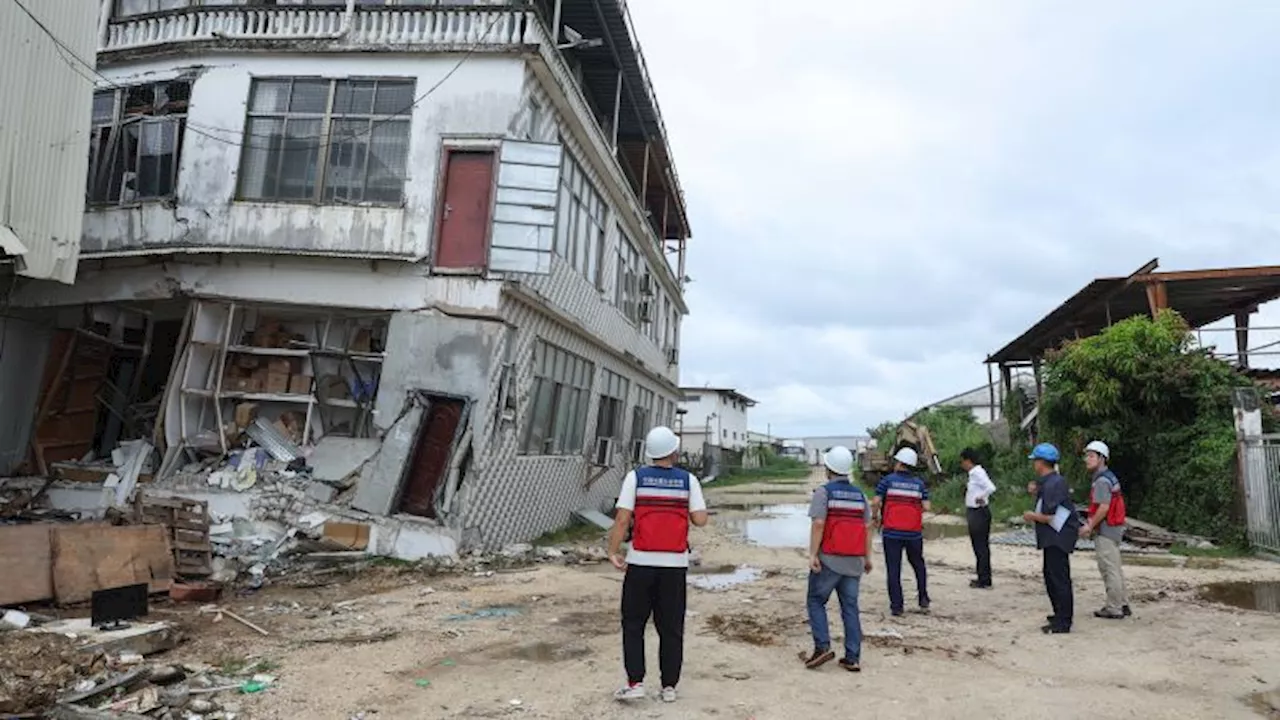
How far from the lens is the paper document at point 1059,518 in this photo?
735 centimetres

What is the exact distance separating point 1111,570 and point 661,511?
16.7ft

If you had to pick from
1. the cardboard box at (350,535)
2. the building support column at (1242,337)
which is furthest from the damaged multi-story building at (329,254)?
the building support column at (1242,337)

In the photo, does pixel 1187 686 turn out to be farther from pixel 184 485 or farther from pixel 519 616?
pixel 184 485

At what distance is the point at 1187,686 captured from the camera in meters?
5.67

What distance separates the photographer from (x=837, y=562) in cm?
609

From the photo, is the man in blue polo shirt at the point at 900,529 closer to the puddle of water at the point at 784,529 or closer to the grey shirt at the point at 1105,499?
the grey shirt at the point at 1105,499

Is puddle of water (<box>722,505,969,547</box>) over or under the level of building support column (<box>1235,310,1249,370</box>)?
under

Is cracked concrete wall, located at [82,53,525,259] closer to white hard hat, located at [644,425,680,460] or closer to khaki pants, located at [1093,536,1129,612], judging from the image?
white hard hat, located at [644,425,680,460]

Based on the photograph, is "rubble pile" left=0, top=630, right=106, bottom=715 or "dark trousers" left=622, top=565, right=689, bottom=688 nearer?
"rubble pile" left=0, top=630, right=106, bottom=715

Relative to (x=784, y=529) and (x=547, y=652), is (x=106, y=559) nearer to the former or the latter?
(x=547, y=652)

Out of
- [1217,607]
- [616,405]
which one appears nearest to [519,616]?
[1217,607]

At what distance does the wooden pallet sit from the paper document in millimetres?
8818

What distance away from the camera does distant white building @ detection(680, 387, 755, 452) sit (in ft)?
175

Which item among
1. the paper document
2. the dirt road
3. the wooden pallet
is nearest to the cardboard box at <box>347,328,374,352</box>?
the wooden pallet
